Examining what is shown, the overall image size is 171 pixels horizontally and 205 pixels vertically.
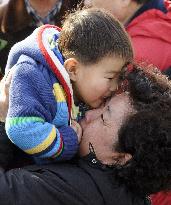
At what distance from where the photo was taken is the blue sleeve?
201 centimetres

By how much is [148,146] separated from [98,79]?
429 millimetres

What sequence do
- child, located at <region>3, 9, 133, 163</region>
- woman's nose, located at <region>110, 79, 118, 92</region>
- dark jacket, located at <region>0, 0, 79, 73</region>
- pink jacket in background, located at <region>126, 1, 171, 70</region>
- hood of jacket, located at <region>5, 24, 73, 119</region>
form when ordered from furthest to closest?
dark jacket, located at <region>0, 0, 79, 73</region> → pink jacket in background, located at <region>126, 1, 171, 70</region> → woman's nose, located at <region>110, 79, 118, 92</region> → hood of jacket, located at <region>5, 24, 73, 119</region> → child, located at <region>3, 9, 133, 163</region>

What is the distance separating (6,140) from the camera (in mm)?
2205

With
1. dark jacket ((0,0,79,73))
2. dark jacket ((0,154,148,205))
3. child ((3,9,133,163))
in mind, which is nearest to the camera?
dark jacket ((0,154,148,205))

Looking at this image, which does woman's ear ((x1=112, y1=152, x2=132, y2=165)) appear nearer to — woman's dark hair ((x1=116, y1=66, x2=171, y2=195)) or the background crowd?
woman's dark hair ((x1=116, y1=66, x2=171, y2=195))

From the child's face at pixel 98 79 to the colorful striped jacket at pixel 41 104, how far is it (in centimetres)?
11

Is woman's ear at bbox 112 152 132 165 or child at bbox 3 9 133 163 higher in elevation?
child at bbox 3 9 133 163

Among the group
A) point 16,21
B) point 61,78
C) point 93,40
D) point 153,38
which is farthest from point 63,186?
point 16,21

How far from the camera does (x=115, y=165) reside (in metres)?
2.12

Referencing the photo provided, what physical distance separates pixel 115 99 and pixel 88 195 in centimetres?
48

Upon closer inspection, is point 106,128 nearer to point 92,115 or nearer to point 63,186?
point 92,115

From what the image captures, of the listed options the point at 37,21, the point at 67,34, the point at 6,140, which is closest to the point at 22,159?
the point at 6,140

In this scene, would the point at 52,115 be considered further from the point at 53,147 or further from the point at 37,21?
the point at 37,21

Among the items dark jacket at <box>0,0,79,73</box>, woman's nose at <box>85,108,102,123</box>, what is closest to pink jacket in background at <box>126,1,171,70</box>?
woman's nose at <box>85,108,102,123</box>
